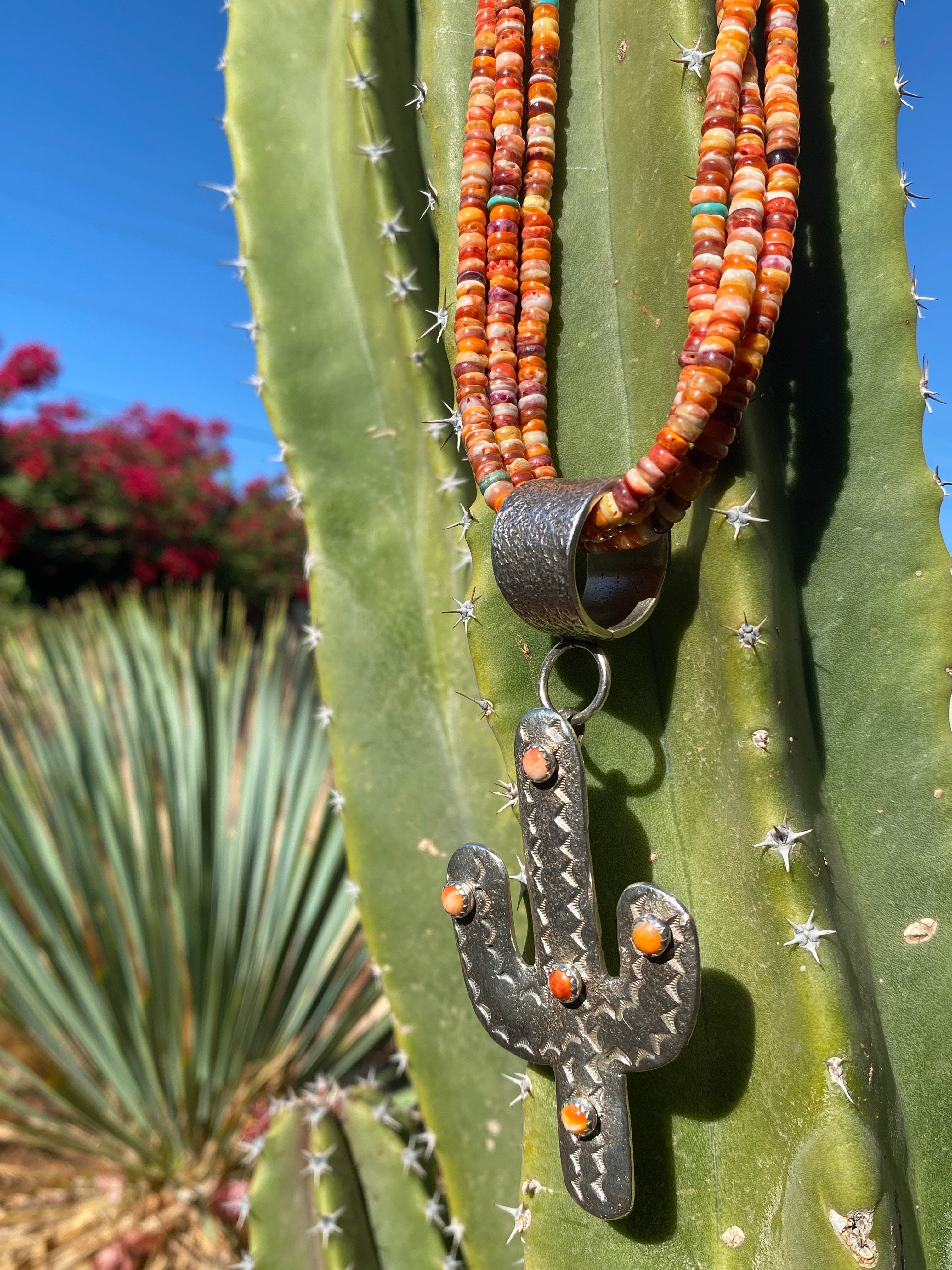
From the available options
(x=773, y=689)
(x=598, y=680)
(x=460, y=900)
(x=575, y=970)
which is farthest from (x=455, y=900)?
(x=773, y=689)

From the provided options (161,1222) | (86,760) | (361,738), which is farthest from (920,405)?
(161,1222)

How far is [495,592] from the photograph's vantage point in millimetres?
940

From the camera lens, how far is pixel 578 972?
828mm

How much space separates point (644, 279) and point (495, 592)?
13.5 inches

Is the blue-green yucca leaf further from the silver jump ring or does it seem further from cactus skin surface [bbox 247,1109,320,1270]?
the silver jump ring

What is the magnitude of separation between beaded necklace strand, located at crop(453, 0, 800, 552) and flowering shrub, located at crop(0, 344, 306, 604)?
5.67m

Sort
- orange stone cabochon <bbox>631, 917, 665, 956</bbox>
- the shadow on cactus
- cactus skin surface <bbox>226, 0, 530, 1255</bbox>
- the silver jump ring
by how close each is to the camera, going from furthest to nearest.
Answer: the shadow on cactus < cactus skin surface <bbox>226, 0, 530, 1255</bbox> < the silver jump ring < orange stone cabochon <bbox>631, 917, 665, 956</bbox>

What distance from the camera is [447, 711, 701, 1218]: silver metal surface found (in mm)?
755

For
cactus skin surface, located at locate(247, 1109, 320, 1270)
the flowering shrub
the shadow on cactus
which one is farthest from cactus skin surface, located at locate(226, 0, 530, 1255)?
the flowering shrub

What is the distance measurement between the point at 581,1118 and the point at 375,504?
2.96 feet

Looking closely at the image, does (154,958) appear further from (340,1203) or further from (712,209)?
(712,209)

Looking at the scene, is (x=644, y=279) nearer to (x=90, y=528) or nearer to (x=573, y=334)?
(x=573, y=334)

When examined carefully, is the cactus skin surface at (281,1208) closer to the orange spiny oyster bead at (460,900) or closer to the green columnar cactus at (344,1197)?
the green columnar cactus at (344,1197)

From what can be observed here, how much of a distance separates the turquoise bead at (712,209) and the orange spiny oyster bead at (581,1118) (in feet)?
2.62
